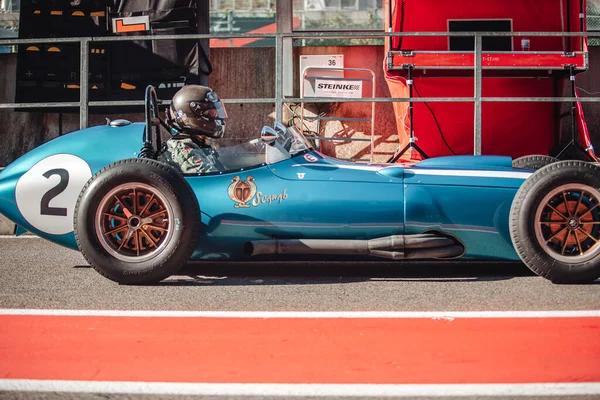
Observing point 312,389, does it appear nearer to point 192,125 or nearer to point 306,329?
point 306,329

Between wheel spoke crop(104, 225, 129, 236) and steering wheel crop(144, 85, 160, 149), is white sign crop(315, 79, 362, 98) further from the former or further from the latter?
wheel spoke crop(104, 225, 129, 236)

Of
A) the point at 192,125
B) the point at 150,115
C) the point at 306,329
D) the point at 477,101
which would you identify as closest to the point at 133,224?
the point at 150,115

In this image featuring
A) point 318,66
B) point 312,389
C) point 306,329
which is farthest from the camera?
point 318,66

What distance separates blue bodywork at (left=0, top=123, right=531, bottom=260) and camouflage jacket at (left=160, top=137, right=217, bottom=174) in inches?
6.0

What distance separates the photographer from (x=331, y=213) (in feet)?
16.4

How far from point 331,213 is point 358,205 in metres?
0.17

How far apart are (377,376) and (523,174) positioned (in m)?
2.59

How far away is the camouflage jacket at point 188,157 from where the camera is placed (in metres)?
5.31

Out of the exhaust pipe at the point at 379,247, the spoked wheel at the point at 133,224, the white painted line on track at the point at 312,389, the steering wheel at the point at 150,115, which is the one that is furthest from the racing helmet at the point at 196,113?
the white painted line on track at the point at 312,389

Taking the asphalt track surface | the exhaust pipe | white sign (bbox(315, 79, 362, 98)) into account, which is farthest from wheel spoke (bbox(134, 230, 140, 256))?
white sign (bbox(315, 79, 362, 98))

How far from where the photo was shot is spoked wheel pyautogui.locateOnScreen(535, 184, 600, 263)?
4.84m

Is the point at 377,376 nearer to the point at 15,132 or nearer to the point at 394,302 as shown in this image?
the point at 394,302

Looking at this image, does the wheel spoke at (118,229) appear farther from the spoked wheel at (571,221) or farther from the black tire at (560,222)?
the spoked wheel at (571,221)

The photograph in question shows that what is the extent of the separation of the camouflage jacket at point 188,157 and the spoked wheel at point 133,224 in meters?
0.43
